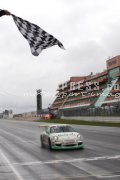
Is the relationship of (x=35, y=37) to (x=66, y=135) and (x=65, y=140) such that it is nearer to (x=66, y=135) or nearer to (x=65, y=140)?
(x=65, y=140)

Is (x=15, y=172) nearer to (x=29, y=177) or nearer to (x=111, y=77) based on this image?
(x=29, y=177)

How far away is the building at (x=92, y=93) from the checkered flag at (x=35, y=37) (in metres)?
58.2

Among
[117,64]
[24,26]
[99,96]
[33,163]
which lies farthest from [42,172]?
[99,96]

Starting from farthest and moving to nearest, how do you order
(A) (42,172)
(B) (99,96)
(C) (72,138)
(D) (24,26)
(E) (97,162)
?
(B) (99,96) < (C) (72,138) < (E) (97,162) < (A) (42,172) < (D) (24,26)

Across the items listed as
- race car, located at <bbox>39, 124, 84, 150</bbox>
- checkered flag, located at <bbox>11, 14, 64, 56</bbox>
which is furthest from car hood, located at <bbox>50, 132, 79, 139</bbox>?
checkered flag, located at <bbox>11, 14, 64, 56</bbox>

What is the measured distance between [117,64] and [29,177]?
8725 centimetres

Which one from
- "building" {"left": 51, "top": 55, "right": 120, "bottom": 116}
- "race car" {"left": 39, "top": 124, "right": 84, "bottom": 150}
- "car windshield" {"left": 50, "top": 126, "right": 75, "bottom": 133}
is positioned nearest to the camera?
"race car" {"left": 39, "top": 124, "right": 84, "bottom": 150}

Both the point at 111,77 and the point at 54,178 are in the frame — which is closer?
the point at 54,178

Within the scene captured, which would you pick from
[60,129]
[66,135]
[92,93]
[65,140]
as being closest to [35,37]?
[65,140]

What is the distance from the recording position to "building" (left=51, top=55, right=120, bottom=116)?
311ft

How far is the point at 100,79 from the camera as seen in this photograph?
114438 mm

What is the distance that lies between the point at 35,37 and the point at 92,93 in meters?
110

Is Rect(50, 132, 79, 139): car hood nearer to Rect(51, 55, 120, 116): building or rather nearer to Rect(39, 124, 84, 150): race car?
Rect(39, 124, 84, 150): race car

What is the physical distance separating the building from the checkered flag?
58.2 m
